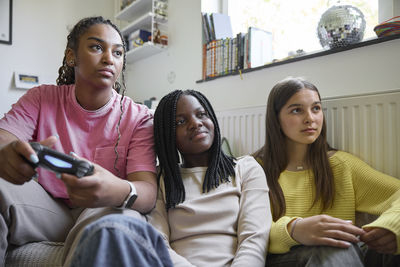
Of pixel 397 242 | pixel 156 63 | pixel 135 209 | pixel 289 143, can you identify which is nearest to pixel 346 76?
pixel 289 143

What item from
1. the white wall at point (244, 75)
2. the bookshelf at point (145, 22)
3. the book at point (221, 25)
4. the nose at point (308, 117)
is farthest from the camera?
the bookshelf at point (145, 22)

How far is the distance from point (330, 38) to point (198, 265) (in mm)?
1192

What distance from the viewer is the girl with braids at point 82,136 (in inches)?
33.4

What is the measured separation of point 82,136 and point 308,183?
32.6 inches

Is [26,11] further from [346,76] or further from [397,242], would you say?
[397,242]

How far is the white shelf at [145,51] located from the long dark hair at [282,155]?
149 cm

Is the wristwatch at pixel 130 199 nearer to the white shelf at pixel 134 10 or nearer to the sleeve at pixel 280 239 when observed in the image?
the sleeve at pixel 280 239

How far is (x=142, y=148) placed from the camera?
1.02 m

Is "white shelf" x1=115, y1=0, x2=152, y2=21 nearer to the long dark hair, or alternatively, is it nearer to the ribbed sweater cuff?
the long dark hair

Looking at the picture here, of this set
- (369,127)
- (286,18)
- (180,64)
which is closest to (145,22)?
(180,64)

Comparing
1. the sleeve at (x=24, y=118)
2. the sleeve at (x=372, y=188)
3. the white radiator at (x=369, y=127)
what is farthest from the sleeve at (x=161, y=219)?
the white radiator at (x=369, y=127)

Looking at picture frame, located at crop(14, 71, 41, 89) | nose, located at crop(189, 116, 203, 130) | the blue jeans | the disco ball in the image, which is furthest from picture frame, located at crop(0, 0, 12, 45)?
the blue jeans

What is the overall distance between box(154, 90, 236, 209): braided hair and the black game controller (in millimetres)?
418

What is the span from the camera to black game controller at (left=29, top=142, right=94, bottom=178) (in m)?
0.63
